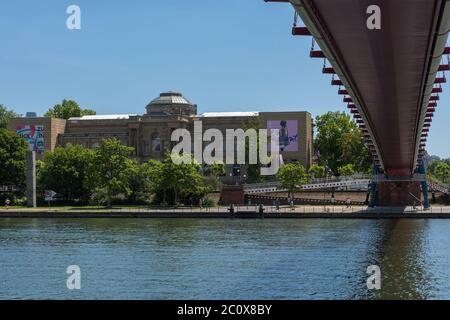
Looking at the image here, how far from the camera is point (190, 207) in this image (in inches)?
3979

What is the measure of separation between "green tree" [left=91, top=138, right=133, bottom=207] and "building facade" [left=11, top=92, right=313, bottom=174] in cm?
3494

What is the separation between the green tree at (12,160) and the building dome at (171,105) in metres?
43.8

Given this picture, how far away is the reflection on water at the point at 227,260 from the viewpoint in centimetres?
3300

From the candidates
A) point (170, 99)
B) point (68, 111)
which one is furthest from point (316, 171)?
point (68, 111)

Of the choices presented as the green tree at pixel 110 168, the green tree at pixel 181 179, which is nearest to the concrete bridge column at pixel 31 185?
the green tree at pixel 110 168

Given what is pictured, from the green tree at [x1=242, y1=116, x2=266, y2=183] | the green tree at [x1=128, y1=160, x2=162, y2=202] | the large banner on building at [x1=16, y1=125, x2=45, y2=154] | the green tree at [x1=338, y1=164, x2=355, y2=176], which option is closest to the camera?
the green tree at [x1=128, y1=160, x2=162, y2=202]

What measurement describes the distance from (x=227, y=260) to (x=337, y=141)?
104509 mm

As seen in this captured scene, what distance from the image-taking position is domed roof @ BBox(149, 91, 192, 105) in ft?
537

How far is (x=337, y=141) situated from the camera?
146 meters

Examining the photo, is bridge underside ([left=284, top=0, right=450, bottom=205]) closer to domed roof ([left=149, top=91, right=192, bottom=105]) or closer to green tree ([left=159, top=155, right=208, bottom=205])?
green tree ([left=159, top=155, right=208, bottom=205])

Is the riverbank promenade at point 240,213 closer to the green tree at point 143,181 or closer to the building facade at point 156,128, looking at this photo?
the green tree at point 143,181

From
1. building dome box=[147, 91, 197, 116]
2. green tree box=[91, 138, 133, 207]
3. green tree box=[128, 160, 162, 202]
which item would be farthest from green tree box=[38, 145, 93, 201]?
building dome box=[147, 91, 197, 116]

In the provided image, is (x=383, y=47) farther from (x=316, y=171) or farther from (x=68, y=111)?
(x=68, y=111)
